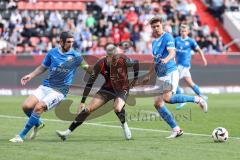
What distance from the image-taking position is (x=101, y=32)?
3050 centimetres

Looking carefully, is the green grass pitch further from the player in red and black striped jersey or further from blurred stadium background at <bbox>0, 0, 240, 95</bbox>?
blurred stadium background at <bbox>0, 0, 240, 95</bbox>

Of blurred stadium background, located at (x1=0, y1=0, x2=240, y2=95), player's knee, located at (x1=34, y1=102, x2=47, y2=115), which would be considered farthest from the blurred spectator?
player's knee, located at (x1=34, y1=102, x2=47, y2=115)

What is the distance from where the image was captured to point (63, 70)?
1318cm

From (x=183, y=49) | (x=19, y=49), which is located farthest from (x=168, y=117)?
(x=19, y=49)

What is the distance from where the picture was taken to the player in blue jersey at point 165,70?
13.2 metres

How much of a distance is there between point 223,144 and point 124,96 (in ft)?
7.11

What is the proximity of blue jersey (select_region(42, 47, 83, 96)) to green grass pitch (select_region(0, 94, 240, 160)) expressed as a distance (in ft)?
3.28

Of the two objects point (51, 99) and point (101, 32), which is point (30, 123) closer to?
point (51, 99)

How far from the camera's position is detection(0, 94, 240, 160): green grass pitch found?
424 inches

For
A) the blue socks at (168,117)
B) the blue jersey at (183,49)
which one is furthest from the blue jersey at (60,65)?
the blue jersey at (183,49)

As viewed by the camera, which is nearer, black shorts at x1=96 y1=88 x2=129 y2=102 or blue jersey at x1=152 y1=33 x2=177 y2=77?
black shorts at x1=96 y1=88 x2=129 y2=102

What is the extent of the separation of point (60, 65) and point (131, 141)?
190 cm

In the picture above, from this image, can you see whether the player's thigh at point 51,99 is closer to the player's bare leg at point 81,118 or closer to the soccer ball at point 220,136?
the player's bare leg at point 81,118

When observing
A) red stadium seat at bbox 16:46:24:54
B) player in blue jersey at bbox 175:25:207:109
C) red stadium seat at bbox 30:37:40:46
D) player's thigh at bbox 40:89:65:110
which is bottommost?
red stadium seat at bbox 16:46:24:54
